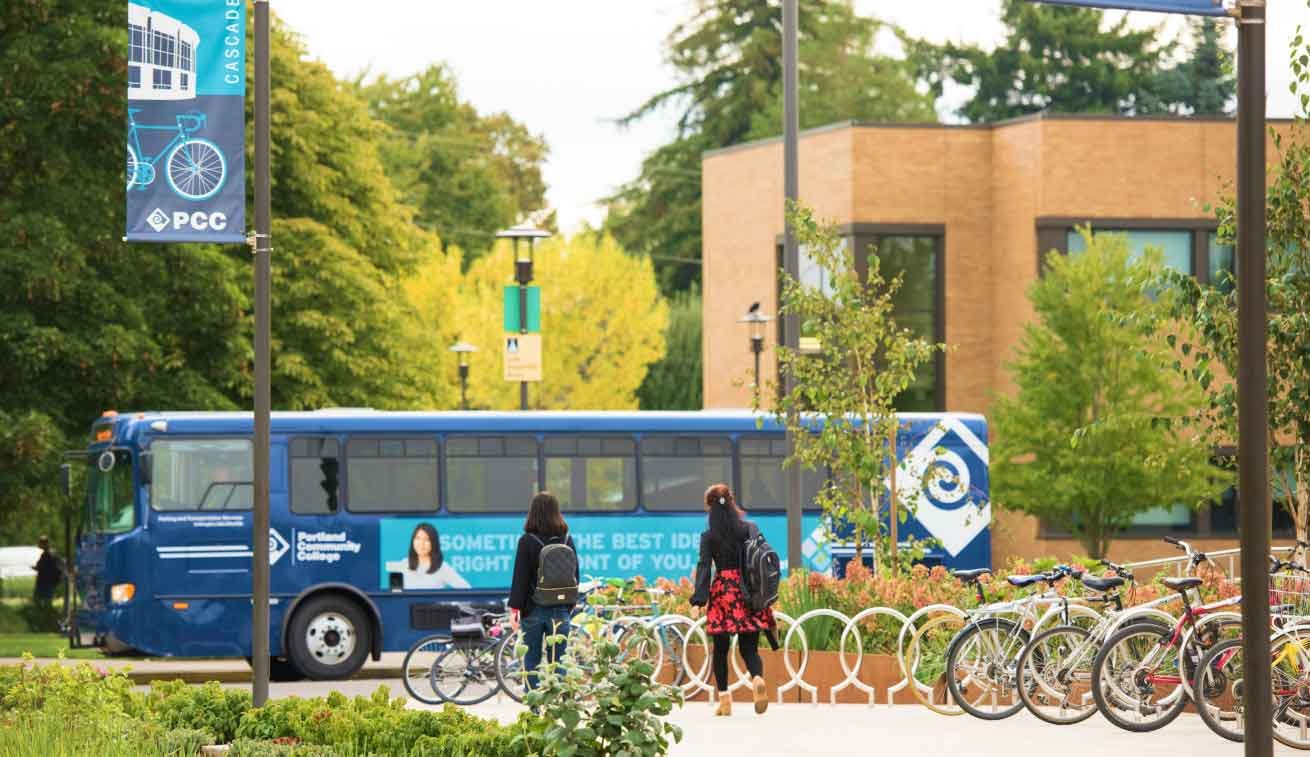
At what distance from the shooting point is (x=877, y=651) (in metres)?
17.5

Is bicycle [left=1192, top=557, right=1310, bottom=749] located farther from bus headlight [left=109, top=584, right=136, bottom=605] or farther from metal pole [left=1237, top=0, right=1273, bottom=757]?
bus headlight [left=109, top=584, right=136, bottom=605]

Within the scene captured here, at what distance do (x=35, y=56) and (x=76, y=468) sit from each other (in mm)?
5982

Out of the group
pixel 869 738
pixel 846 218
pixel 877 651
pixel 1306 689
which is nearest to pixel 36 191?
pixel 846 218

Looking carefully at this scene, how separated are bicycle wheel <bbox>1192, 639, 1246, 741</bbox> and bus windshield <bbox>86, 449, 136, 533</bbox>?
13.9m

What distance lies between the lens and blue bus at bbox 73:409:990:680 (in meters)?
23.9

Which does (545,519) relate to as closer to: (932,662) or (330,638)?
(932,662)

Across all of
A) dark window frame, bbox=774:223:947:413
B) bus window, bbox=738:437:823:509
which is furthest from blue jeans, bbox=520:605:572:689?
dark window frame, bbox=774:223:947:413

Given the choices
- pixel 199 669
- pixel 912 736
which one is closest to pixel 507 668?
pixel 912 736

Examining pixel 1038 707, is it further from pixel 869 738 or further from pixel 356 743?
pixel 356 743

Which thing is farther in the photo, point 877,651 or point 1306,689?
point 877,651

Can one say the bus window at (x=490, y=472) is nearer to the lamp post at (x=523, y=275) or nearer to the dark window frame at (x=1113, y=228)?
the lamp post at (x=523, y=275)

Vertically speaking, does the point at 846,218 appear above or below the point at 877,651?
above

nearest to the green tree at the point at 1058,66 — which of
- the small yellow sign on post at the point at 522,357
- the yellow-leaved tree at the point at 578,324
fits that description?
the yellow-leaved tree at the point at 578,324

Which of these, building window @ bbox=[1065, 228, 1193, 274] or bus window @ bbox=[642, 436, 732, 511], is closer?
bus window @ bbox=[642, 436, 732, 511]
